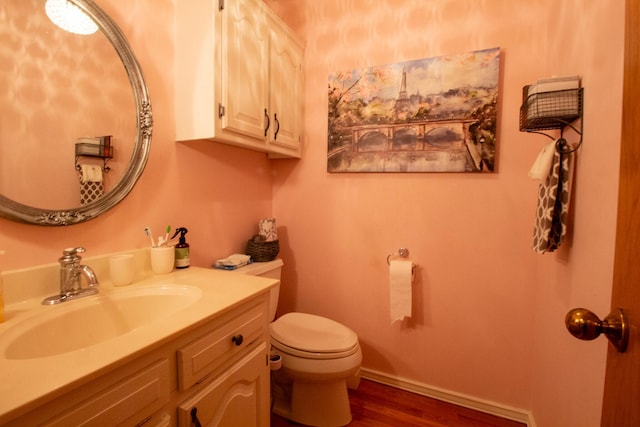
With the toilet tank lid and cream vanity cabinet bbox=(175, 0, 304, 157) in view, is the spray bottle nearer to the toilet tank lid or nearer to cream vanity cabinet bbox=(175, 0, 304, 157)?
the toilet tank lid

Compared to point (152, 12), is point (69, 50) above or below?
below

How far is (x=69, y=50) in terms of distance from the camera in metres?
0.96

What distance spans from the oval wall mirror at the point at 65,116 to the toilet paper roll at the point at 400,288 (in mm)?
1351

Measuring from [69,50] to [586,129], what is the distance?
1723 millimetres

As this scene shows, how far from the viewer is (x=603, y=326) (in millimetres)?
447

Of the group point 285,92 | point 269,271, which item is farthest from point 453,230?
point 285,92

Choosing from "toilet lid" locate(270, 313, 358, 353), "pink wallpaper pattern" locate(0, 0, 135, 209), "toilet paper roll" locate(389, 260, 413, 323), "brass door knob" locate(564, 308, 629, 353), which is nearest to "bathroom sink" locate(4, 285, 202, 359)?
"pink wallpaper pattern" locate(0, 0, 135, 209)

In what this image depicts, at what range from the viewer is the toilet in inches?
51.9

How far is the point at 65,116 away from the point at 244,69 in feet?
2.48

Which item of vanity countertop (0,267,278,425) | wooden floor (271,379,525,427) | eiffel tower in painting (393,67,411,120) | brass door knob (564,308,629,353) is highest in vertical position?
eiffel tower in painting (393,67,411,120)

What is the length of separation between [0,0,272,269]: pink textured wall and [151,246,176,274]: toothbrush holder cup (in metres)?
0.11

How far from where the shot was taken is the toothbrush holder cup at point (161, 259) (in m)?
1.16

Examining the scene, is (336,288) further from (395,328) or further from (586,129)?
(586,129)

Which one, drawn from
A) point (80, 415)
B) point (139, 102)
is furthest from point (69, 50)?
point (80, 415)
